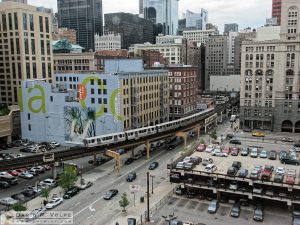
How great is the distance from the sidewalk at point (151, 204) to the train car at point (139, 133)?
1802cm

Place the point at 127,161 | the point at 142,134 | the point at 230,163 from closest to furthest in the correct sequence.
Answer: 1. the point at 230,163
2. the point at 127,161
3. the point at 142,134

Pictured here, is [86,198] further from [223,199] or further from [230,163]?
[230,163]

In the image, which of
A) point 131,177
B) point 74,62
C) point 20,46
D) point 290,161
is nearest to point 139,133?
point 131,177

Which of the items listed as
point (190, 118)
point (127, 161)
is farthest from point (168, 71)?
point (127, 161)

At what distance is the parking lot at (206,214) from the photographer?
51.5m

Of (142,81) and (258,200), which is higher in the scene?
(142,81)

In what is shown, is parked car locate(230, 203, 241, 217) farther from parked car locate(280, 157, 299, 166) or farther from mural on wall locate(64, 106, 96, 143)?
mural on wall locate(64, 106, 96, 143)

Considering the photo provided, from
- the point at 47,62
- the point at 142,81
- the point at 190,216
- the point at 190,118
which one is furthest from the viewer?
the point at 47,62

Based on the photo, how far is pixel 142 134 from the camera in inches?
3374

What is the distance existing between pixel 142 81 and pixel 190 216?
5272 cm

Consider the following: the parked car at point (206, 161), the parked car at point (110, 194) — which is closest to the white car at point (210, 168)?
the parked car at point (206, 161)

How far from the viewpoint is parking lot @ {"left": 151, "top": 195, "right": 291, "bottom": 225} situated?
5153cm

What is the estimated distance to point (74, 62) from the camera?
157125mm

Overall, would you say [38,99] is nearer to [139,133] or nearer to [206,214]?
[139,133]
